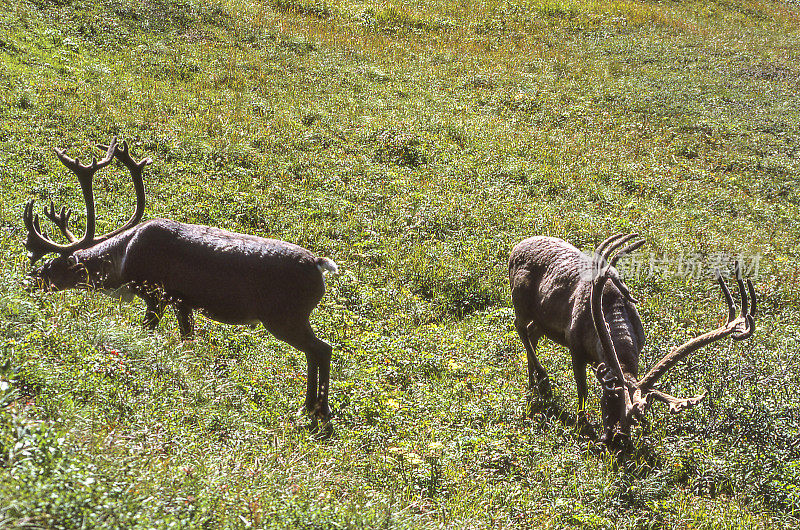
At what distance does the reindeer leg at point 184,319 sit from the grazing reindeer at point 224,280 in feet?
0.04

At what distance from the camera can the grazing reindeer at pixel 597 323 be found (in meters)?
7.07

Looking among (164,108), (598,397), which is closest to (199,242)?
(598,397)

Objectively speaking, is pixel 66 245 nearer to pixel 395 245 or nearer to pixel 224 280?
pixel 224 280

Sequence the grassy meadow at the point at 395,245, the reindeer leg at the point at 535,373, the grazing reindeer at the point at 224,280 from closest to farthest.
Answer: the grassy meadow at the point at 395,245
the grazing reindeer at the point at 224,280
the reindeer leg at the point at 535,373

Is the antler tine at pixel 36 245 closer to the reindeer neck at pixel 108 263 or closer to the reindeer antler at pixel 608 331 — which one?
the reindeer neck at pixel 108 263

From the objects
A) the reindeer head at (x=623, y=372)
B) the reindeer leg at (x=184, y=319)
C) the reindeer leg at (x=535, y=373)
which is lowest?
the reindeer leg at (x=535, y=373)

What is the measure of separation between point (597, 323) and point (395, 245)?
20.1ft

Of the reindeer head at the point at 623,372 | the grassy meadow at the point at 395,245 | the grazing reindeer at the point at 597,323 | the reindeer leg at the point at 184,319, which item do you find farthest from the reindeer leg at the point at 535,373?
the reindeer leg at the point at 184,319

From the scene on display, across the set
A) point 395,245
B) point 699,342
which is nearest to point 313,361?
point 699,342

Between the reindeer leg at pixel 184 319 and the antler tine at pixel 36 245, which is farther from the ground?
the antler tine at pixel 36 245

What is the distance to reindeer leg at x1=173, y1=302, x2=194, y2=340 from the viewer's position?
7.52 meters

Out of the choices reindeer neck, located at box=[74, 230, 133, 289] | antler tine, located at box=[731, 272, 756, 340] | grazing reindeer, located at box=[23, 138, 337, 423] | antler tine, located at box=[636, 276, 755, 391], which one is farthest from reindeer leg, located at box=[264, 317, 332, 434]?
antler tine, located at box=[731, 272, 756, 340]

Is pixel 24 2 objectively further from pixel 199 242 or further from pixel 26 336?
pixel 26 336

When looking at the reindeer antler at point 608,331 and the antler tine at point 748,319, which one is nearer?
the reindeer antler at point 608,331
